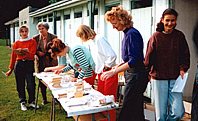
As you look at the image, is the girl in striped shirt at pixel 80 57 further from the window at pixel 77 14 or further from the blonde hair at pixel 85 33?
the window at pixel 77 14

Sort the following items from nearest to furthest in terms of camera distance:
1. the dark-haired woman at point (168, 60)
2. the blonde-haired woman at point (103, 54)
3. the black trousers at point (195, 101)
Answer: the black trousers at point (195, 101) → the dark-haired woman at point (168, 60) → the blonde-haired woman at point (103, 54)

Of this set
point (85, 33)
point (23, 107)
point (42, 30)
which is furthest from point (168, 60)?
point (23, 107)

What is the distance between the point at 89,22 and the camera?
948 cm

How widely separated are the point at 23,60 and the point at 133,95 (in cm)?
339

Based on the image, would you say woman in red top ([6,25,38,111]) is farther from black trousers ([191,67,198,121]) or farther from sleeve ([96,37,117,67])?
black trousers ([191,67,198,121])

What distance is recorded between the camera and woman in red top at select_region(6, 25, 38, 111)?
6035 millimetres

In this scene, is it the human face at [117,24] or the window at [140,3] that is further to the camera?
the window at [140,3]

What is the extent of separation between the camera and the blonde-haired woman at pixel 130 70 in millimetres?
3197

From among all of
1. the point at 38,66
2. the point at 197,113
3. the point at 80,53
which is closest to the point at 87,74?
the point at 80,53

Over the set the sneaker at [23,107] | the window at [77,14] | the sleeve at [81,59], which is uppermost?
the window at [77,14]

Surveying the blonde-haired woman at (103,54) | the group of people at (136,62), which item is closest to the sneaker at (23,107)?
the group of people at (136,62)

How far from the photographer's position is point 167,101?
3.87 meters

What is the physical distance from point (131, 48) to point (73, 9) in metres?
8.82

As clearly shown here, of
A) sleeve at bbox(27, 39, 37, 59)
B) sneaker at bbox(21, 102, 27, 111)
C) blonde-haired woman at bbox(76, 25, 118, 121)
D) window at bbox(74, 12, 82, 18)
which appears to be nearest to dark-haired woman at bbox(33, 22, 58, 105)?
sleeve at bbox(27, 39, 37, 59)
